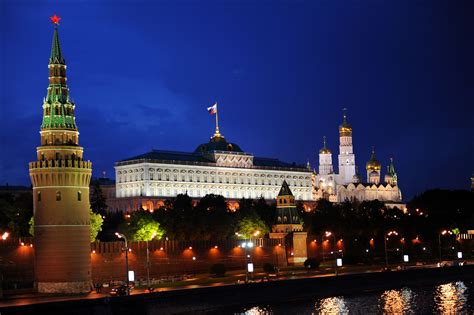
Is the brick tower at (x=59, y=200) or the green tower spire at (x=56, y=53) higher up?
the green tower spire at (x=56, y=53)

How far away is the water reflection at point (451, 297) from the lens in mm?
83225

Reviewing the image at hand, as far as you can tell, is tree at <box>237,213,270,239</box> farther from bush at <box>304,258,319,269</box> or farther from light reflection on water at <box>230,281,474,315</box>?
light reflection on water at <box>230,281,474,315</box>

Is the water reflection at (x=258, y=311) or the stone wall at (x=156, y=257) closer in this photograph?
the water reflection at (x=258, y=311)

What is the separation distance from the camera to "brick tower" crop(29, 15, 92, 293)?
280 ft

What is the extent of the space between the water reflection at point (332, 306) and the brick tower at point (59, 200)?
71.7 ft

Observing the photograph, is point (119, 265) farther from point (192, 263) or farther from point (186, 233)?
point (186, 233)

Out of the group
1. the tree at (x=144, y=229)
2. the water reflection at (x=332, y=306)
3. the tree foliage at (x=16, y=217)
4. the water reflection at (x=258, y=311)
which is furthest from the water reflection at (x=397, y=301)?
the tree foliage at (x=16, y=217)

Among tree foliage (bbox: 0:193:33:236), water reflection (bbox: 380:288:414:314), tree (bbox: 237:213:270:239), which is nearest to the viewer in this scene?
water reflection (bbox: 380:288:414:314)

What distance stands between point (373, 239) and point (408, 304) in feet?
236

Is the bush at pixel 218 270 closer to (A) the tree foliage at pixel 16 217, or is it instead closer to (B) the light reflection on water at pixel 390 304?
(B) the light reflection on water at pixel 390 304

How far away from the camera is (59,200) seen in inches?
3361

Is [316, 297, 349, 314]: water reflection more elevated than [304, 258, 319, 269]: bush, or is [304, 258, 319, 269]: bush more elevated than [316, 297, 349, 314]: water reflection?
[304, 258, 319, 269]: bush

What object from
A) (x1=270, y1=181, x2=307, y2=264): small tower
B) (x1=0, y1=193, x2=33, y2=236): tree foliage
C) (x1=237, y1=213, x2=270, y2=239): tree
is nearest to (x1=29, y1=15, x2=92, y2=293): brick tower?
(x1=0, y1=193, x2=33, y2=236): tree foliage

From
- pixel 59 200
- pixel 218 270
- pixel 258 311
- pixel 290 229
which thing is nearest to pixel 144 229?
pixel 218 270
